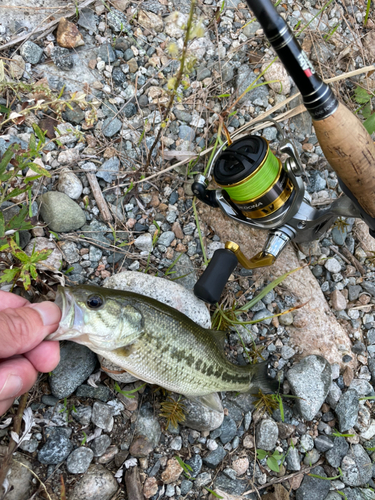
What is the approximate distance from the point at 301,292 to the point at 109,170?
7.32ft

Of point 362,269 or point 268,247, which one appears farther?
point 362,269

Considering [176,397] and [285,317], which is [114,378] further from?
[285,317]

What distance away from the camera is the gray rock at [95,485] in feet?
9.81

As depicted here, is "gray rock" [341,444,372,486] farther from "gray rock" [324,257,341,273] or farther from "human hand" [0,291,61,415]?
"human hand" [0,291,61,415]

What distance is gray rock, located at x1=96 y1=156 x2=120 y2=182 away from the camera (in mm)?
3779

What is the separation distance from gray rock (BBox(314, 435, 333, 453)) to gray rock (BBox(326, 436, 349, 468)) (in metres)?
0.04

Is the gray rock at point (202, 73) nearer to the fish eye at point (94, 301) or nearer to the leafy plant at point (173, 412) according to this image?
the fish eye at point (94, 301)

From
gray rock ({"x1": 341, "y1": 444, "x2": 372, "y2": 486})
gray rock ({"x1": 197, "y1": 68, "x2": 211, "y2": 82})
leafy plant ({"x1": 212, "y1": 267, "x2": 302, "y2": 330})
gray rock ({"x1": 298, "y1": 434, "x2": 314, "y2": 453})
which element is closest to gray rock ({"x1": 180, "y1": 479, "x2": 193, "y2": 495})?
gray rock ({"x1": 298, "y1": 434, "x2": 314, "y2": 453})

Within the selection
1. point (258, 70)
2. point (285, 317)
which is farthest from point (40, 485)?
point (258, 70)

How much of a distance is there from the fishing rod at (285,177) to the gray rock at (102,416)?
1206 mm

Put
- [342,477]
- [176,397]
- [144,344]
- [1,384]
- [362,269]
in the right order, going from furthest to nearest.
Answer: [362,269] → [342,477] → [176,397] → [144,344] → [1,384]

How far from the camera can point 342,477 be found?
368cm

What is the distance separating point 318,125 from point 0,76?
7.98ft

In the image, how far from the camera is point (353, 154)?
2.76 metres
